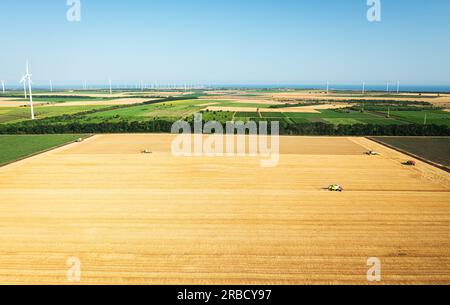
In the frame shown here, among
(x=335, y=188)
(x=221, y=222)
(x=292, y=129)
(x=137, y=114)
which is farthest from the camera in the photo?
(x=137, y=114)

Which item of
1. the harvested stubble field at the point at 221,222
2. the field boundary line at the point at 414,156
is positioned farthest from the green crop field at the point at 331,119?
the harvested stubble field at the point at 221,222

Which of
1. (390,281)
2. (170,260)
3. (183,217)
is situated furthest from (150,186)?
(390,281)

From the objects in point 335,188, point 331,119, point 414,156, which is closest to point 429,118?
point 331,119

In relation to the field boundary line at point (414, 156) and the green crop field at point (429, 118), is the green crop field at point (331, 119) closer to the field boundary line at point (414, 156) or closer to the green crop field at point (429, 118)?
the green crop field at point (429, 118)

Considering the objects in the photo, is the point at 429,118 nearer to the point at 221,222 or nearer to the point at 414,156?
the point at 414,156
